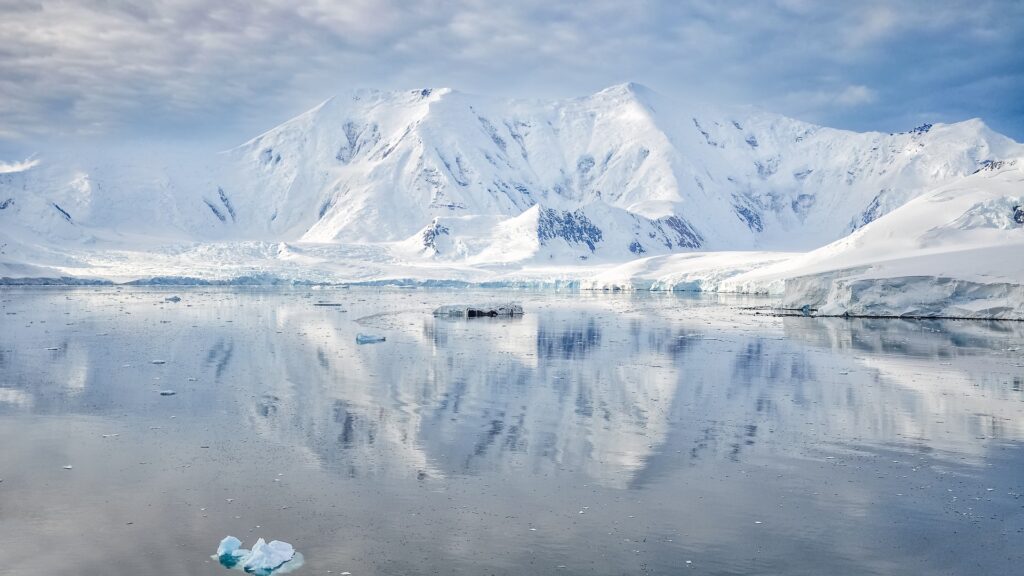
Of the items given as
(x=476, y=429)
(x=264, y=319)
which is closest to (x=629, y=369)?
(x=476, y=429)

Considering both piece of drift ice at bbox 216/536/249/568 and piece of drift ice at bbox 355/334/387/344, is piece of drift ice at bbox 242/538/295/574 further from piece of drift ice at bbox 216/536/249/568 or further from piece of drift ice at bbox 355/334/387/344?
piece of drift ice at bbox 355/334/387/344

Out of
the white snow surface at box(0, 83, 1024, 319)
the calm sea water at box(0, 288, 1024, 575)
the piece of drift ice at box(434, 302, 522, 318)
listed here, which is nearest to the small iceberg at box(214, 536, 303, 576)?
the calm sea water at box(0, 288, 1024, 575)

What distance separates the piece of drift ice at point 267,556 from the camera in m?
9.89

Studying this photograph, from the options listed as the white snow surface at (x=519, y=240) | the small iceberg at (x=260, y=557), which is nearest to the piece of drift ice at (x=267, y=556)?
the small iceberg at (x=260, y=557)

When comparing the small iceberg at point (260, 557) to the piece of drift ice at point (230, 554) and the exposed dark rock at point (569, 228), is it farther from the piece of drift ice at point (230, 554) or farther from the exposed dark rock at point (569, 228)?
the exposed dark rock at point (569, 228)

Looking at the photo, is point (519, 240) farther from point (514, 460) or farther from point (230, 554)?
point (230, 554)

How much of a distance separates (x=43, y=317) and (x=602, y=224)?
12410 cm

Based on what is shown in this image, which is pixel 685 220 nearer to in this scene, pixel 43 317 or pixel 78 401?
pixel 43 317

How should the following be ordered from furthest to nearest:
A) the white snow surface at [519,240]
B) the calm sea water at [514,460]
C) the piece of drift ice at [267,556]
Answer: the white snow surface at [519,240] < the calm sea water at [514,460] < the piece of drift ice at [267,556]

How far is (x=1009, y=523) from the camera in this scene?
11.8m

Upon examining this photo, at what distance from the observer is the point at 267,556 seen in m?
9.96

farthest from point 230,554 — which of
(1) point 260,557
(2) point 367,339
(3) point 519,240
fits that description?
(3) point 519,240

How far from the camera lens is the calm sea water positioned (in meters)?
10.7

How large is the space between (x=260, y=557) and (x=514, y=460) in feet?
20.0
